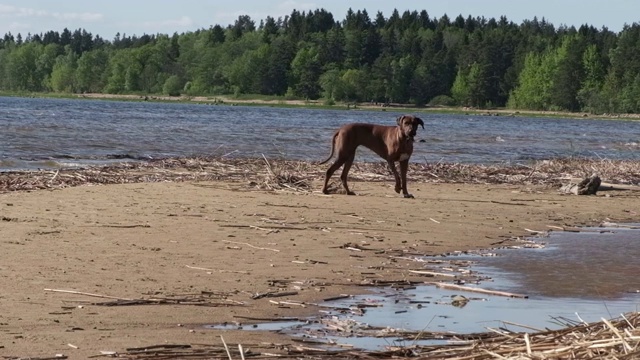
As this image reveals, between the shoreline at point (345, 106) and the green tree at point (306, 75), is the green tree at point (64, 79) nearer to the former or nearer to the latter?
the shoreline at point (345, 106)

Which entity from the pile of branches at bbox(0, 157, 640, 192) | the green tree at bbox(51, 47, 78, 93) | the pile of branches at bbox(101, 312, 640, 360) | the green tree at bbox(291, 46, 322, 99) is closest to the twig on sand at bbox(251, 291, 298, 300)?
the pile of branches at bbox(101, 312, 640, 360)

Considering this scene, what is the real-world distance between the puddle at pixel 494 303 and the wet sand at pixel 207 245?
0.37 m

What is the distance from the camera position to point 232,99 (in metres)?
150

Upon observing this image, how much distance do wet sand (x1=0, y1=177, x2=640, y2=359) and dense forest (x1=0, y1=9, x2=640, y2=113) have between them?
4659 inches

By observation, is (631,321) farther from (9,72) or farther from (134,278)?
(9,72)

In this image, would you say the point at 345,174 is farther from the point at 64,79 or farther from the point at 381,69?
the point at 64,79

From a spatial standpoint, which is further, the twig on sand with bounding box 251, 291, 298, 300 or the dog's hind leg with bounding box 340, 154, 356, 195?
the dog's hind leg with bounding box 340, 154, 356, 195

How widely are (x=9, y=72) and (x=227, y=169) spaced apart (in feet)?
569

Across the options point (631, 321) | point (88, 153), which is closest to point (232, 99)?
point (88, 153)

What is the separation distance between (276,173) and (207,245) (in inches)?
264

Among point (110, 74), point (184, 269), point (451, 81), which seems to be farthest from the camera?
point (110, 74)

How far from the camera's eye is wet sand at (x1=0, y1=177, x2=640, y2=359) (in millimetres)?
7660

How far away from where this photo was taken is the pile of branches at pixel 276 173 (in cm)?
1736

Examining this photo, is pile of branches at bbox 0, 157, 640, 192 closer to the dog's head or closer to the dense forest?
the dog's head
